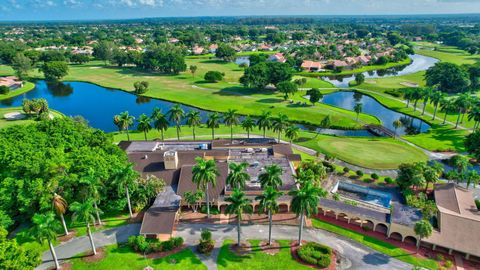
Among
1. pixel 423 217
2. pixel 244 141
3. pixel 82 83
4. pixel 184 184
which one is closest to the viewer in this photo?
pixel 423 217

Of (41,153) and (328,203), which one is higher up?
(41,153)

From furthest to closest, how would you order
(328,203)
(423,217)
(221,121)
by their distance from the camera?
1. (221,121)
2. (328,203)
3. (423,217)

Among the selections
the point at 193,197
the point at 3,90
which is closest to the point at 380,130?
the point at 193,197

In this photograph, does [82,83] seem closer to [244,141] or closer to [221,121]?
[221,121]

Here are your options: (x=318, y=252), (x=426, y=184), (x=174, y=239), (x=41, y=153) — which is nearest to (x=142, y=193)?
(x=174, y=239)

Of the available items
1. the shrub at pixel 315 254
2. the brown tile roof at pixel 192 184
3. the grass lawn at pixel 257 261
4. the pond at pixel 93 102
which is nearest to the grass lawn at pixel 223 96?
the pond at pixel 93 102

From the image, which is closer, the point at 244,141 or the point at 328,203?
the point at 328,203

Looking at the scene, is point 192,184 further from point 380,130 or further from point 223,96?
point 223,96

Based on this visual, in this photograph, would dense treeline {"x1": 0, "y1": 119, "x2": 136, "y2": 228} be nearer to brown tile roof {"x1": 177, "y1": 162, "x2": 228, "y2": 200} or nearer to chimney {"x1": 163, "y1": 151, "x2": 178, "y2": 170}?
chimney {"x1": 163, "y1": 151, "x2": 178, "y2": 170}
